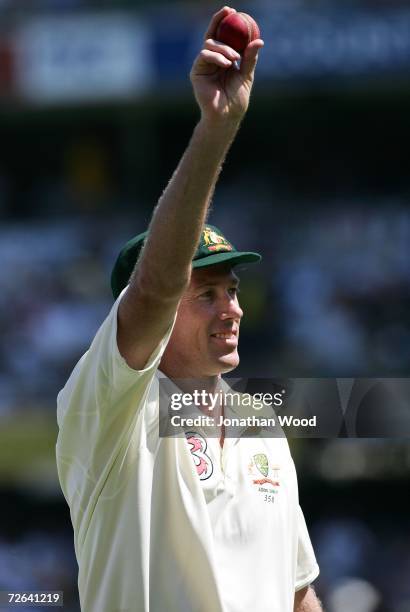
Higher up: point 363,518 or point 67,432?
point 67,432

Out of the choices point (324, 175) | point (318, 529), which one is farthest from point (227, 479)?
point (324, 175)

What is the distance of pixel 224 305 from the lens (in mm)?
2586

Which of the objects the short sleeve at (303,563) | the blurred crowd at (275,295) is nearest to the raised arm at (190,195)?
the short sleeve at (303,563)

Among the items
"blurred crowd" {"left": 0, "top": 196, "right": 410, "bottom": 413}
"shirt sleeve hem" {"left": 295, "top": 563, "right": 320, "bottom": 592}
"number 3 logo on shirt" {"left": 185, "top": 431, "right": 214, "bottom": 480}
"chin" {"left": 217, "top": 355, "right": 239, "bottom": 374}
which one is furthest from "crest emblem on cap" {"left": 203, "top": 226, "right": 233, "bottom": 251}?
"blurred crowd" {"left": 0, "top": 196, "right": 410, "bottom": 413}

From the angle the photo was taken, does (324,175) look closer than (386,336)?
No

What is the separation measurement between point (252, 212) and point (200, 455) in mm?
8902

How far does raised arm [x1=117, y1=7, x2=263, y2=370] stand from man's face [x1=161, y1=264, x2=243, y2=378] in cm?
51

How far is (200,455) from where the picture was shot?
8.01 ft

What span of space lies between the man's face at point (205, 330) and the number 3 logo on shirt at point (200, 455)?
0.16 meters

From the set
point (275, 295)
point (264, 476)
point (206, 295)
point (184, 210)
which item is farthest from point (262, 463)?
point (275, 295)

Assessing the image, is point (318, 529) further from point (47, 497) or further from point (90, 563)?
point (90, 563)

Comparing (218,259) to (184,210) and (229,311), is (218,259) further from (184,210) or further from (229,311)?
(184,210)

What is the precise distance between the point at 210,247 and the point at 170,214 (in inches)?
22.2

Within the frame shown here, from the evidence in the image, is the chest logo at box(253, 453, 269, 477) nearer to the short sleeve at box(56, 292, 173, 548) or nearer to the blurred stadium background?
the short sleeve at box(56, 292, 173, 548)
